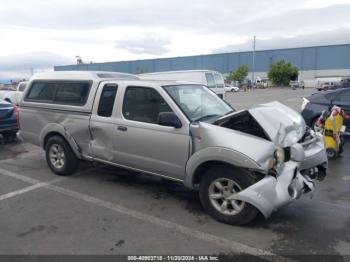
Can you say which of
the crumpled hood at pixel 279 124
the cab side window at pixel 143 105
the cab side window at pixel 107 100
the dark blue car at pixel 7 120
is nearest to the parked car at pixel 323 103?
the crumpled hood at pixel 279 124

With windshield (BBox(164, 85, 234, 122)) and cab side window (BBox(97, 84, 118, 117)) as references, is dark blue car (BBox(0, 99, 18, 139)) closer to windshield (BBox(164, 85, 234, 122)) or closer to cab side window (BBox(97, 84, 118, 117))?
cab side window (BBox(97, 84, 118, 117))

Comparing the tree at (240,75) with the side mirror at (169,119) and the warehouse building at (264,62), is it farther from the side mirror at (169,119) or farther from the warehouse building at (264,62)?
the side mirror at (169,119)

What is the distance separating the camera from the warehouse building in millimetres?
77188

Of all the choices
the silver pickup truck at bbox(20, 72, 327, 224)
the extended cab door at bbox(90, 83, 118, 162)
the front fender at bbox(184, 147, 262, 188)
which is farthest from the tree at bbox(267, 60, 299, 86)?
the front fender at bbox(184, 147, 262, 188)

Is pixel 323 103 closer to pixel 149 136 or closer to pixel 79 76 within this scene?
pixel 149 136

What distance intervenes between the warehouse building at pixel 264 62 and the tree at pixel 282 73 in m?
12.8

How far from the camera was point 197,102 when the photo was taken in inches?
186

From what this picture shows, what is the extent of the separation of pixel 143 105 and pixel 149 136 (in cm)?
51

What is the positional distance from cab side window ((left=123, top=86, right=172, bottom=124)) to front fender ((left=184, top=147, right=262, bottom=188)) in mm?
791

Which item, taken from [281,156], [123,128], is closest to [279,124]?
[281,156]

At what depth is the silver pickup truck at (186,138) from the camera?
11.9 ft

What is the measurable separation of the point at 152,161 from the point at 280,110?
1.93m

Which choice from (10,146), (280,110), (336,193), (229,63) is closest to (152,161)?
(280,110)

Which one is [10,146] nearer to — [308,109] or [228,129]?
[228,129]
